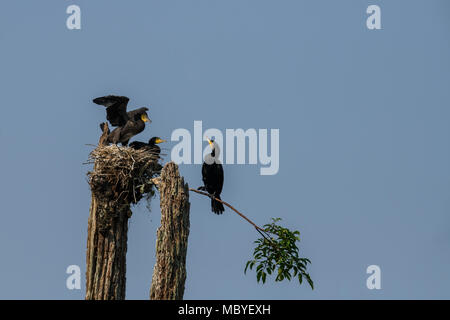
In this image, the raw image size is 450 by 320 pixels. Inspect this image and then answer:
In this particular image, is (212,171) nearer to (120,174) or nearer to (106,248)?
(120,174)

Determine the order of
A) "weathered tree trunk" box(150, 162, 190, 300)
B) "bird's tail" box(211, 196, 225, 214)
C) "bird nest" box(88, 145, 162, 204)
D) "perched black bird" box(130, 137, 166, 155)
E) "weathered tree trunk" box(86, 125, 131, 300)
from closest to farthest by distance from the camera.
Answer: "weathered tree trunk" box(150, 162, 190, 300) → "weathered tree trunk" box(86, 125, 131, 300) → "bird nest" box(88, 145, 162, 204) → "perched black bird" box(130, 137, 166, 155) → "bird's tail" box(211, 196, 225, 214)

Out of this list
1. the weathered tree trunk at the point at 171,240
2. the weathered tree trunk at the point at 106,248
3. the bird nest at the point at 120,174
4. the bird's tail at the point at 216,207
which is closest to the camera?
the weathered tree trunk at the point at 171,240

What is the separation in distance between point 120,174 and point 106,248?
4.01ft

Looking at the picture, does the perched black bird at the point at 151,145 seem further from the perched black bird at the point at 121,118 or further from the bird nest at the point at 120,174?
the bird nest at the point at 120,174

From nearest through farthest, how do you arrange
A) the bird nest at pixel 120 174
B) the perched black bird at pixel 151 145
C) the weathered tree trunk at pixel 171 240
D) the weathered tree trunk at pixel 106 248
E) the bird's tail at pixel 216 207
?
the weathered tree trunk at pixel 171 240 < the weathered tree trunk at pixel 106 248 < the bird nest at pixel 120 174 < the perched black bird at pixel 151 145 < the bird's tail at pixel 216 207

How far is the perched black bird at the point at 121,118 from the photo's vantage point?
45.0ft

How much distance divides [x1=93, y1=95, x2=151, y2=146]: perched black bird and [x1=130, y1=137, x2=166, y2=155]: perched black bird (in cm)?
24

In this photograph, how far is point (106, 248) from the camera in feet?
38.6

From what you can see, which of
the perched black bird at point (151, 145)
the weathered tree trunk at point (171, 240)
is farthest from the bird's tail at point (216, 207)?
the weathered tree trunk at point (171, 240)

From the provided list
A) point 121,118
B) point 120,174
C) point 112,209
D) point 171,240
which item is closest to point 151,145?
point 121,118

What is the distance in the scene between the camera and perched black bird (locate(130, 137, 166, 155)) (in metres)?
13.5

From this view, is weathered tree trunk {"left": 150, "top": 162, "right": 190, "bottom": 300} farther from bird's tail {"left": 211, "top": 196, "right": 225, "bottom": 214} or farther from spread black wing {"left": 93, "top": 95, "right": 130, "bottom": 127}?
bird's tail {"left": 211, "top": 196, "right": 225, "bottom": 214}

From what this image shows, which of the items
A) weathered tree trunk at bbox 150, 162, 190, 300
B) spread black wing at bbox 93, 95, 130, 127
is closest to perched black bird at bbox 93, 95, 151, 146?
spread black wing at bbox 93, 95, 130, 127
